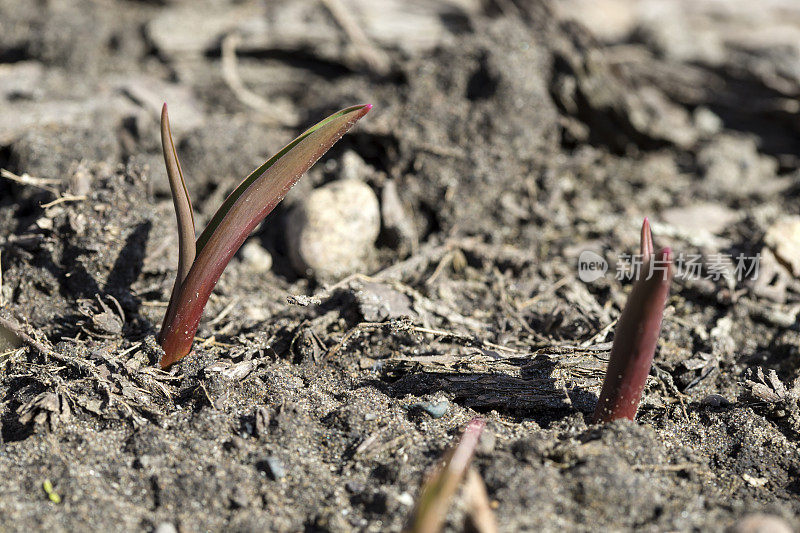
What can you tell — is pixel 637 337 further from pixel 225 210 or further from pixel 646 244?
pixel 225 210

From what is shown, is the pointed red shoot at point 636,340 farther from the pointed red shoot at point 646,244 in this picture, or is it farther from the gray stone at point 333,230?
the gray stone at point 333,230

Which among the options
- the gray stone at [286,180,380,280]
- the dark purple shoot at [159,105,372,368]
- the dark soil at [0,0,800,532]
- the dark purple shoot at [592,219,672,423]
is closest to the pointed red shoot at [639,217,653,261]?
the dark purple shoot at [592,219,672,423]

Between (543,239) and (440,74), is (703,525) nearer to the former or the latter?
(543,239)

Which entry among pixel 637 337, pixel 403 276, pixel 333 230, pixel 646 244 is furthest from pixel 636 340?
pixel 333 230

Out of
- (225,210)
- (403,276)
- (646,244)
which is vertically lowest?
(403,276)

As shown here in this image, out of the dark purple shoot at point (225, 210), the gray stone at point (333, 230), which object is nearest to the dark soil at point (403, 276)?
the gray stone at point (333, 230)

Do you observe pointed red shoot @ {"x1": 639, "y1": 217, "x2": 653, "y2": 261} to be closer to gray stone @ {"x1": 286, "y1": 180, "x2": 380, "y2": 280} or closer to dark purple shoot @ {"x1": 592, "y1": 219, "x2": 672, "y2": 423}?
dark purple shoot @ {"x1": 592, "y1": 219, "x2": 672, "y2": 423}

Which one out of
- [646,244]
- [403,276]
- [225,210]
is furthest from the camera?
[403,276]
